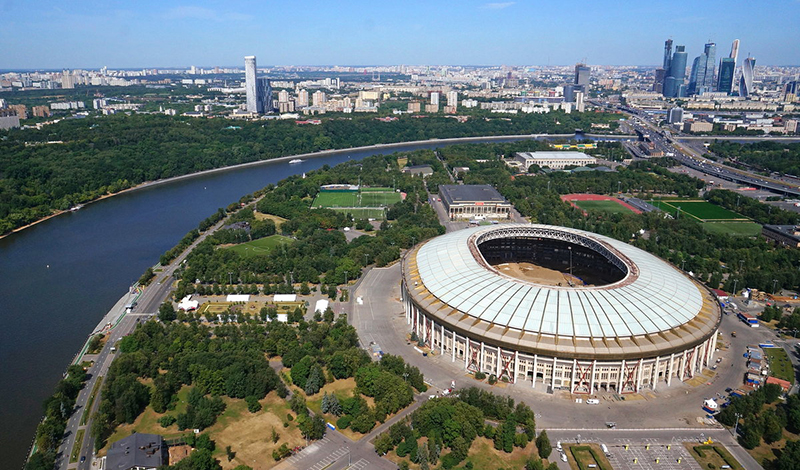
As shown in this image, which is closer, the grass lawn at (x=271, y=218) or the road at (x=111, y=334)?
the road at (x=111, y=334)

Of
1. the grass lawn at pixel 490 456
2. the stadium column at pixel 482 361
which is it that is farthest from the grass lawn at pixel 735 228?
the grass lawn at pixel 490 456

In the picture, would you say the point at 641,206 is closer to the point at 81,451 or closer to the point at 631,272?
the point at 631,272

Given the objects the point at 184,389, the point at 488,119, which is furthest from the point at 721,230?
the point at 488,119

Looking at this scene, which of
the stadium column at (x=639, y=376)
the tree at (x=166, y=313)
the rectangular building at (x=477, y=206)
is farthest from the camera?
the rectangular building at (x=477, y=206)

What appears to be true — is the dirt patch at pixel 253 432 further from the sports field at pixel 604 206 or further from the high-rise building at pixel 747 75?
the high-rise building at pixel 747 75

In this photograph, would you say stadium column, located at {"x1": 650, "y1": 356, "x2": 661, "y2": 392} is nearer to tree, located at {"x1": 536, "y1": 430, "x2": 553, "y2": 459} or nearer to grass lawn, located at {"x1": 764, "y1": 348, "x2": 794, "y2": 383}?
grass lawn, located at {"x1": 764, "y1": 348, "x2": 794, "y2": 383}

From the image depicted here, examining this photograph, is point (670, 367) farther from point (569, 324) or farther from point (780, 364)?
point (780, 364)
